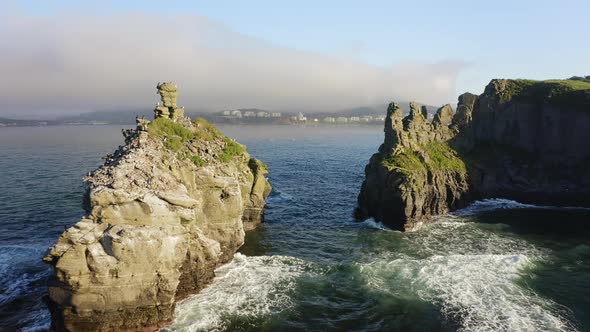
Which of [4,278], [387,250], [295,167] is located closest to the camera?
[4,278]

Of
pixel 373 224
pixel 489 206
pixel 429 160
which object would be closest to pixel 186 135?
pixel 373 224

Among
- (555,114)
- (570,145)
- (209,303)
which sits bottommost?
(209,303)

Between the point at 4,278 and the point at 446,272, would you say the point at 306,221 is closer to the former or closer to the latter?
the point at 446,272

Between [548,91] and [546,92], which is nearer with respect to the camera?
[548,91]

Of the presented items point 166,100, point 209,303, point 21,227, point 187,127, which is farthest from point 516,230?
point 21,227

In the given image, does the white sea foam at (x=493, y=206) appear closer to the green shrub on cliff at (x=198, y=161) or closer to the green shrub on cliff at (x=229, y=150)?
the green shrub on cliff at (x=229, y=150)

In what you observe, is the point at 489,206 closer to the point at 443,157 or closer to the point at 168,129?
the point at 443,157

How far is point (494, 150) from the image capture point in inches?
2771

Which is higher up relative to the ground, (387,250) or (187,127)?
(187,127)

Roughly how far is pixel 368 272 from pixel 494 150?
4429 centimetres

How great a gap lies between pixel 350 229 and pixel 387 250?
851 centimetres

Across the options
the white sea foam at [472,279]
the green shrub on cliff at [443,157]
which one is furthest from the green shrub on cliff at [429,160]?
the white sea foam at [472,279]

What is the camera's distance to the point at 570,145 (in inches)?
2564

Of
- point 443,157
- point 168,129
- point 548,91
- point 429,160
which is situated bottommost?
point 429,160
